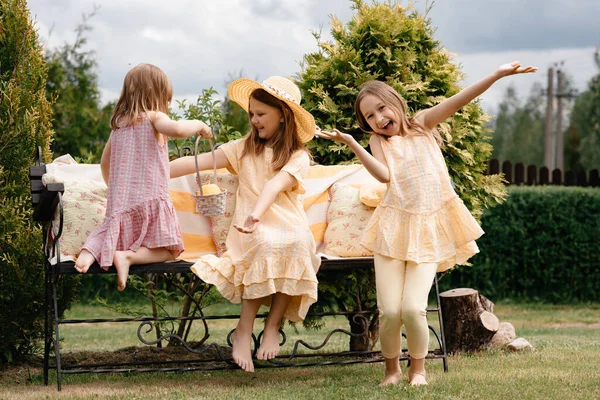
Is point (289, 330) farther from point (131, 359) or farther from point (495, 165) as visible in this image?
point (495, 165)

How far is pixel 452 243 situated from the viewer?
426cm

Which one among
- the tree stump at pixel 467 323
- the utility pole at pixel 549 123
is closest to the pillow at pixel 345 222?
the tree stump at pixel 467 323

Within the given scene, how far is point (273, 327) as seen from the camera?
4.28 metres

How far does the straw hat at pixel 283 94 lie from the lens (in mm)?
4371

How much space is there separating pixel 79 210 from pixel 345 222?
1.48 metres

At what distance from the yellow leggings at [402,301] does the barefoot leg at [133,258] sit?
1102mm

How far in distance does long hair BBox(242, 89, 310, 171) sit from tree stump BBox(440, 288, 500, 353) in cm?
173

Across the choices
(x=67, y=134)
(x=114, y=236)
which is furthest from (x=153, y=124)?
(x=67, y=134)

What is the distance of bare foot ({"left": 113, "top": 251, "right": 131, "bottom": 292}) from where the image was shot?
13.2 ft

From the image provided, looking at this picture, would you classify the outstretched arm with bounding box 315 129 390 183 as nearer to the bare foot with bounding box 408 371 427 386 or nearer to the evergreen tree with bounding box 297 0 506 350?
the bare foot with bounding box 408 371 427 386

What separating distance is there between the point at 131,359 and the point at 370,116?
228cm

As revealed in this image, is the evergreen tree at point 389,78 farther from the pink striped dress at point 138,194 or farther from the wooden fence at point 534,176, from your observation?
the wooden fence at point 534,176

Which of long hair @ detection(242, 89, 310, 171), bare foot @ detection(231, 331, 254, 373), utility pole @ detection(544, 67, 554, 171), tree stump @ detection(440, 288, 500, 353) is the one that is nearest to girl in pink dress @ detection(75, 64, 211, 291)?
long hair @ detection(242, 89, 310, 171)

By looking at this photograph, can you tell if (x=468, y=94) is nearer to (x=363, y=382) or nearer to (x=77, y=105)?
(x=363, y=382)
